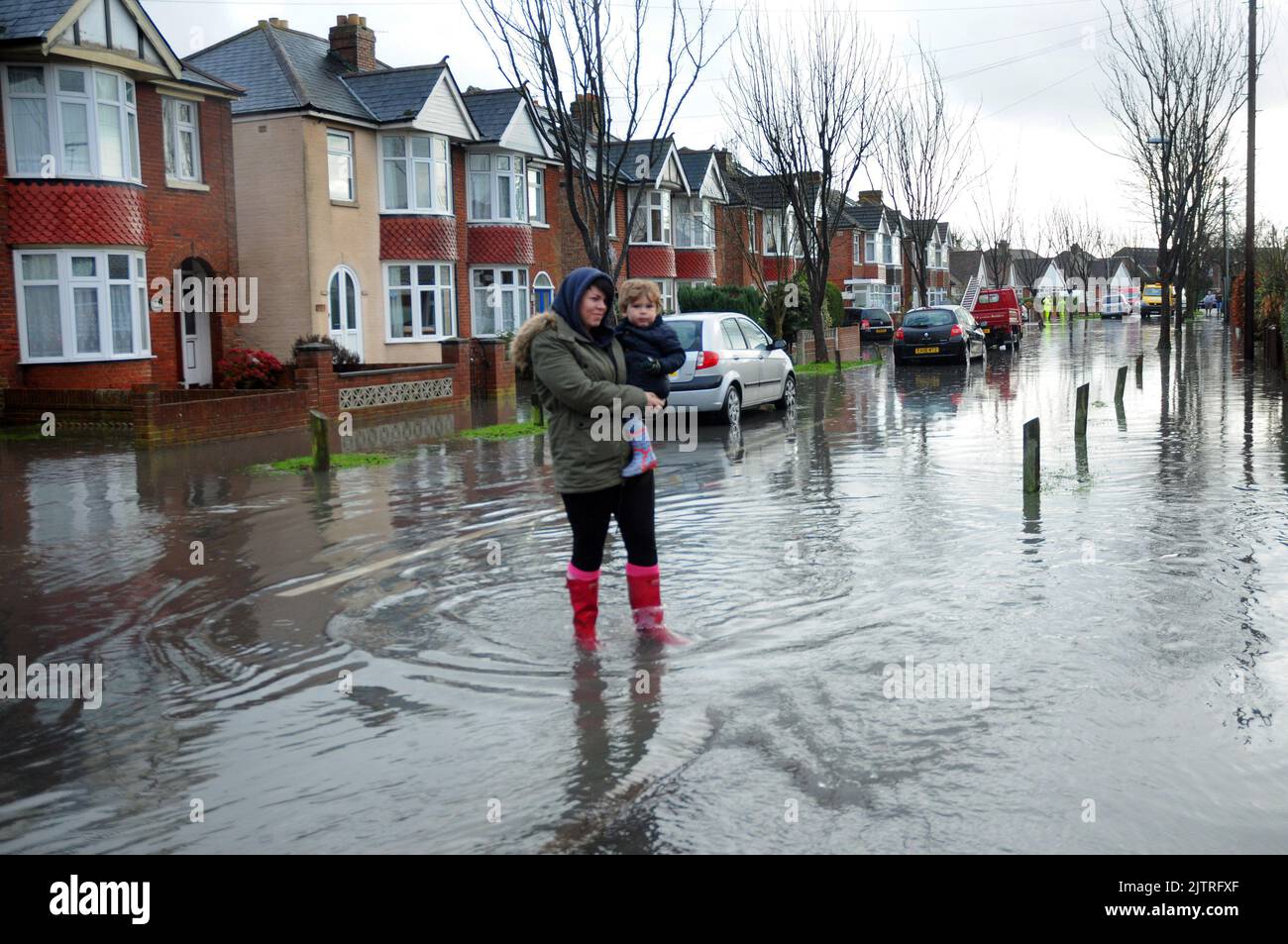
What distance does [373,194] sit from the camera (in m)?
32.3

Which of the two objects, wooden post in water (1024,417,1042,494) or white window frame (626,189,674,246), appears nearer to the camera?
wooden post in water (1024,417,1042,494)

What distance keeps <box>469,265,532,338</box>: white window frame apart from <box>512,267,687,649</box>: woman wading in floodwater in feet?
95.8

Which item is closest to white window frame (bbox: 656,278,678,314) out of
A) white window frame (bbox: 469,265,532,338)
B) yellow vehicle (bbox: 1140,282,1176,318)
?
white window frame (bbox: 469,265,532,338)

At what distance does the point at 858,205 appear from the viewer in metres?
86.1

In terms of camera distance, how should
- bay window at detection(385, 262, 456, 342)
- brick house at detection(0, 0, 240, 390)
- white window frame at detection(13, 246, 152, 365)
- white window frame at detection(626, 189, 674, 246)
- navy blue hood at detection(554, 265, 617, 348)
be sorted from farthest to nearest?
white window frame at detection(626, 189, 674, 246), bay window at detection(385, 262, 456, 342), white window frame at detection(13, 246, 152, 365), brick house at detection(0, 0, 240, 390), navy blue hood at detection(554, 265, 617, 348)

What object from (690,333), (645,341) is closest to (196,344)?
(690,333)

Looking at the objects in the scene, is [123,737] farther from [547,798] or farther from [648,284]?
[648,284]

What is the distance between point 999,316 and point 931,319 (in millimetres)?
11045

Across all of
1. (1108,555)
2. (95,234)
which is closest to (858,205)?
(95,234)

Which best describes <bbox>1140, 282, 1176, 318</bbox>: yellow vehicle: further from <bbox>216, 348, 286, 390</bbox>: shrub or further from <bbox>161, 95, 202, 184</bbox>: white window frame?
<bbox>216, 348, 286, 390</bbox>: shrub

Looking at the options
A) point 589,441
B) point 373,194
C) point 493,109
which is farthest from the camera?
point 493,109

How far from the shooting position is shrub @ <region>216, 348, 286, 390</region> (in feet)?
80.2

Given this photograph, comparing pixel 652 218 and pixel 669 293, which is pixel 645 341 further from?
pixel 669 293

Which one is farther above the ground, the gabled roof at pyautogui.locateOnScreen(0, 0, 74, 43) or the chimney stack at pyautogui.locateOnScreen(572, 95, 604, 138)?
the gabled roof at pyautogui.locateOnScreen(0, 0, 74, 43)
